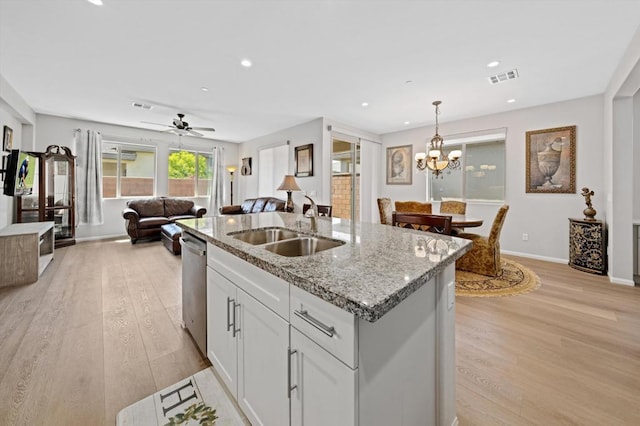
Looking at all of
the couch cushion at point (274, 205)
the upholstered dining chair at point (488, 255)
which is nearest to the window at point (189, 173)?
the couch cushion at point (274, 205)

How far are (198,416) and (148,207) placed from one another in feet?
18.8

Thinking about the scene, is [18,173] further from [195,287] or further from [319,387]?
[319,387]

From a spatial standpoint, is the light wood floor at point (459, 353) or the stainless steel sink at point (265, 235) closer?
the light wood floor at point (459, 353)

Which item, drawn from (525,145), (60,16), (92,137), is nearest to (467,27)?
(525,145)

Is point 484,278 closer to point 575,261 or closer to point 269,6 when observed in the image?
point 575,261

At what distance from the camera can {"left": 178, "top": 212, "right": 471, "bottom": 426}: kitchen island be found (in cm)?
77

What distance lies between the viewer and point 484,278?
338cm

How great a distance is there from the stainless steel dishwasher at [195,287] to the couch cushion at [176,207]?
15.9 feet

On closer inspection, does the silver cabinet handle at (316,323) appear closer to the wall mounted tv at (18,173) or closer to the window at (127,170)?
the wall mounted tv at (18,173)

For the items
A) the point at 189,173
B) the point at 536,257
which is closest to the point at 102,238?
the point at 189,173

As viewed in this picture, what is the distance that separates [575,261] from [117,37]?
6240mm

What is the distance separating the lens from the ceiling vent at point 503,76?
125 inches

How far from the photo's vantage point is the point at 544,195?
4316 mm

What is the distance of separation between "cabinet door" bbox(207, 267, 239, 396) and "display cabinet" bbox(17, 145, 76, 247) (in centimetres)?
521
